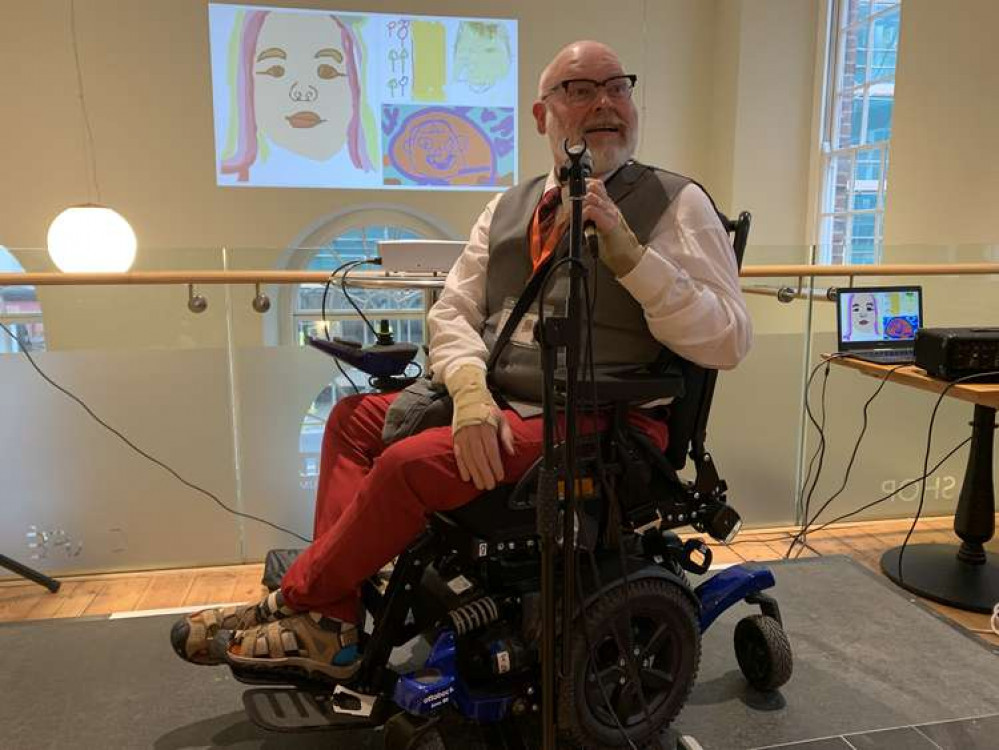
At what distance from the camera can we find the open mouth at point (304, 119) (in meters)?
5.83

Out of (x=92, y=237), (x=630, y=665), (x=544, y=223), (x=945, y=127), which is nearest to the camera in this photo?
(x=630, y=665)

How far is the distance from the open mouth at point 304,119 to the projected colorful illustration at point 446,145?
503 mm

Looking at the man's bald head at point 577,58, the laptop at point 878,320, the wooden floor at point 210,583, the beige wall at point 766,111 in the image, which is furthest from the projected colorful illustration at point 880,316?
the beige wall at point 766,111

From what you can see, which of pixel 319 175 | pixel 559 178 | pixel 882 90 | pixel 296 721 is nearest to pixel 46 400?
pixel 296 721

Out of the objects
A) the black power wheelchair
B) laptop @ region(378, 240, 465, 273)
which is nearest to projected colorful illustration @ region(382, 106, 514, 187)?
laptop @ region(378, 240, 465, 273)

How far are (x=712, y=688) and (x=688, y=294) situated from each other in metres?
0.90

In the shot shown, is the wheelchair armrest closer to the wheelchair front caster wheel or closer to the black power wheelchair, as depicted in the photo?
the black power wheelchair

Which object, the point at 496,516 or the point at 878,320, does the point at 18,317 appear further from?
the point at 878,320

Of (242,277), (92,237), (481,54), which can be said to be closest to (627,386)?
(242,277)

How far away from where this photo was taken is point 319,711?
1.30 metres

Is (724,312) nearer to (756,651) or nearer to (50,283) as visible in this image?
(756,651)

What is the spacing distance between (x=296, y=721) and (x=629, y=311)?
2.91 ft

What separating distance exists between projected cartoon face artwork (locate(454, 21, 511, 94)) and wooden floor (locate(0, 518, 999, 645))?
4523 millimetres

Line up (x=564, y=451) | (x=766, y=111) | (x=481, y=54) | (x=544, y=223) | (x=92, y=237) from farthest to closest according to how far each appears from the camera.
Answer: (x=766, y=111) < (x=481, y=54) < (x=92, y=237) < (x=544, y=223) < (x=564, y=451)
